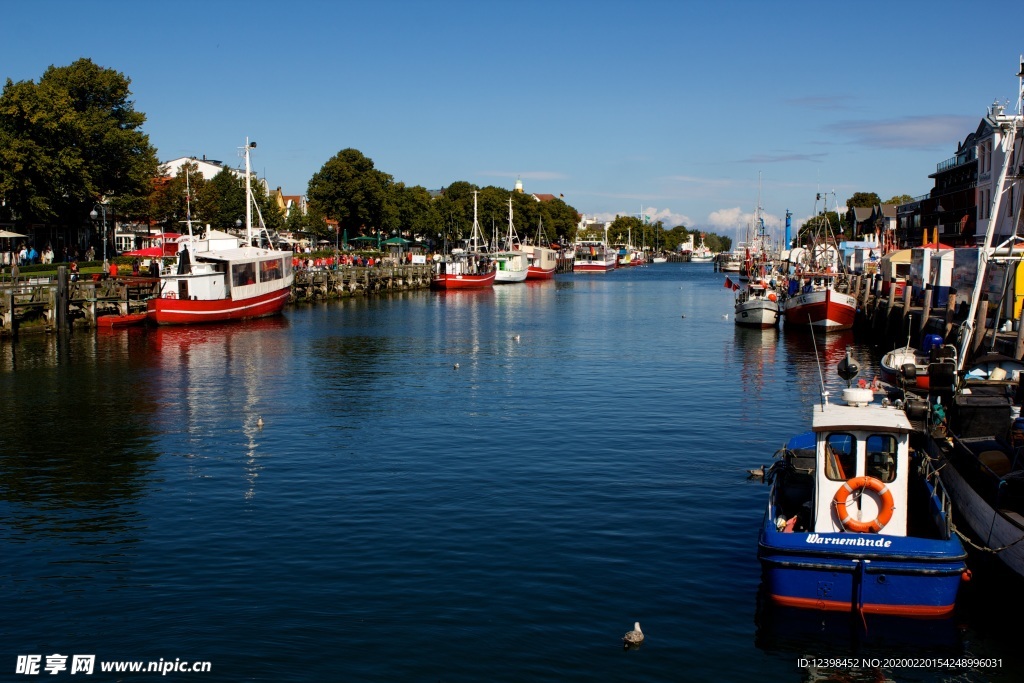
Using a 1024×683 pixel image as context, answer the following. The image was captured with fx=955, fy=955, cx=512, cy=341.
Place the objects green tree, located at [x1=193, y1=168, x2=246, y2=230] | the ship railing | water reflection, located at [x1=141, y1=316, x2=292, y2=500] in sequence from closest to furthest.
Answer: the ship railing, water reflection, located at [x1=141, y1=316, x2=292, y2=500], green tree, located at [x1=193, y1=168, x2=246, y2=230]

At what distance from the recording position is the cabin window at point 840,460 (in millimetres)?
16453

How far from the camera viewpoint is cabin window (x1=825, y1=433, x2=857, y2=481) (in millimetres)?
16453

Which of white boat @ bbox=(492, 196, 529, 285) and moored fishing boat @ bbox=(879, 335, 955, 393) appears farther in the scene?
white boat @ bbox=(492, 196, 529, 285)

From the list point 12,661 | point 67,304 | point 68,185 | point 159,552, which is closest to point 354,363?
point 67,304

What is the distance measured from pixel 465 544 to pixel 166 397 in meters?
21.8

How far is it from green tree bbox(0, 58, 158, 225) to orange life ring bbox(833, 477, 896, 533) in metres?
69.5

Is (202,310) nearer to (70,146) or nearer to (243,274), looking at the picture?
(243,274)

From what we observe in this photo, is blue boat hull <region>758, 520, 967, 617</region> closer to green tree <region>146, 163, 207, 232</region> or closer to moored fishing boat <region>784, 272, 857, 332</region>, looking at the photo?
moored fishing boat <region>784, 272, 857, 332</region>

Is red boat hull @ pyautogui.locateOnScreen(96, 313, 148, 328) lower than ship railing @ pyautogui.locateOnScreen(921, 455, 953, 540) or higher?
higher

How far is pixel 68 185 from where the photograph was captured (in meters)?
75.9

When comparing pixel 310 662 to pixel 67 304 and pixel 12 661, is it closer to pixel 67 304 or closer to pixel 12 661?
pixel 12 661

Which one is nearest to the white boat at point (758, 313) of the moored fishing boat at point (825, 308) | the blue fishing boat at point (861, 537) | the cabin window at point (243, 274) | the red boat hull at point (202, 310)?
the moored fishing boat at point (825, 308)

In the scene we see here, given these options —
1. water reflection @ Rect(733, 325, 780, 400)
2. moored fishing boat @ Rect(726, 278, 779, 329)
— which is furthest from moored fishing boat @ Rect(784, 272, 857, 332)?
water reflection @ Rect(733, 325, 780, 400)

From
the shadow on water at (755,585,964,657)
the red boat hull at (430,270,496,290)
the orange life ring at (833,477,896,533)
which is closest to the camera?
the shadow on water at (755,585,964,657)
